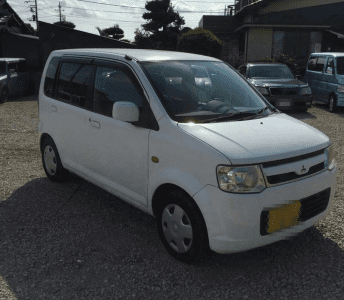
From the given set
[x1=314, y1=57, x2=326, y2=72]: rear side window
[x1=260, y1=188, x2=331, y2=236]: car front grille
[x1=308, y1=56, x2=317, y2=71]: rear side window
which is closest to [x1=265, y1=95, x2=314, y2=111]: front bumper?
[x1=314, y1=57, x2=326, y2=72]: rear side window

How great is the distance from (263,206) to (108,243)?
1.54 meters

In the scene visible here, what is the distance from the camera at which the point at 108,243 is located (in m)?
3.37

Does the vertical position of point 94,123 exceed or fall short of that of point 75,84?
it falls short

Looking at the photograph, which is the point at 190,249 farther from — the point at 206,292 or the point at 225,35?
the point at 225,35

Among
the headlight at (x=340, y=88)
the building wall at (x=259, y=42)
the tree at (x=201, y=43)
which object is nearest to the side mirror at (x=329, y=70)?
the headlight at (x=340, y=88)

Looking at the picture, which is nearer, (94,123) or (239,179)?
(239,179)

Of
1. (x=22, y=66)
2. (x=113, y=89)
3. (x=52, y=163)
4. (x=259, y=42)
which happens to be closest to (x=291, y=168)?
(x=113, y=89)

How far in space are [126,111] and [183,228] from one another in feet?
3.48

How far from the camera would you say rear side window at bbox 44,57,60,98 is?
460 cm

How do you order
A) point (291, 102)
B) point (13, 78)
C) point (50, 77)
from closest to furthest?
point (50, 77), point (291, 102), point (13, 78)

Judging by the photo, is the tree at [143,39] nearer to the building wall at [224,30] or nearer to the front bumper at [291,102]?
the building wall at [224,30]

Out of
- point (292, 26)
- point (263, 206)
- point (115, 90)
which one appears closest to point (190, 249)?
point (263, 206)

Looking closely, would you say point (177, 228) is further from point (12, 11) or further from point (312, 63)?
point (12, 11)

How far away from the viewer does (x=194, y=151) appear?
2686 mm
